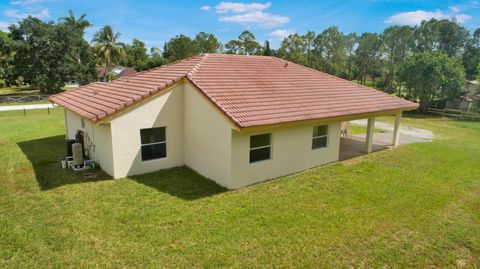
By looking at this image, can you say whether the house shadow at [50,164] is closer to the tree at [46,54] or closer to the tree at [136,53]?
the tree at [46,54]

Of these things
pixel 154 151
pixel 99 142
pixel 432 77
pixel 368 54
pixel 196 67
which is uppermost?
pixel 368 54

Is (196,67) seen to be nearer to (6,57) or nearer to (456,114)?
(456,114)

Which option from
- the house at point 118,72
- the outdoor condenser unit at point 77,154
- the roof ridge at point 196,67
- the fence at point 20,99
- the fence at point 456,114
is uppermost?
the roof ridge at point 196,67

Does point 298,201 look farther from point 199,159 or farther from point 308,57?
point 308,57

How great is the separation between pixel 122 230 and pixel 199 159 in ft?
15.0

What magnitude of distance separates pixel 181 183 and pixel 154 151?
202 cm

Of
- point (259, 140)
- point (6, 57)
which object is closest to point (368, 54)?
point (259, 140)

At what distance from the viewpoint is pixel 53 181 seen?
1057cm

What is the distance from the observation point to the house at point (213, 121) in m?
10.3

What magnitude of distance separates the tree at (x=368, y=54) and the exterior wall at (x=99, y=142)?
65.3 m

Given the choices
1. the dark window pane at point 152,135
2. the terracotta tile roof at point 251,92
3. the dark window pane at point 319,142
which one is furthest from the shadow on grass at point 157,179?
the dark window pane at point 319,142

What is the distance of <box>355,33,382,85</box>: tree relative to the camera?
64.3m

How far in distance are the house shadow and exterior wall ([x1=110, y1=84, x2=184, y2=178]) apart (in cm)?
100

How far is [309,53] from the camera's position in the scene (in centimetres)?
6275
